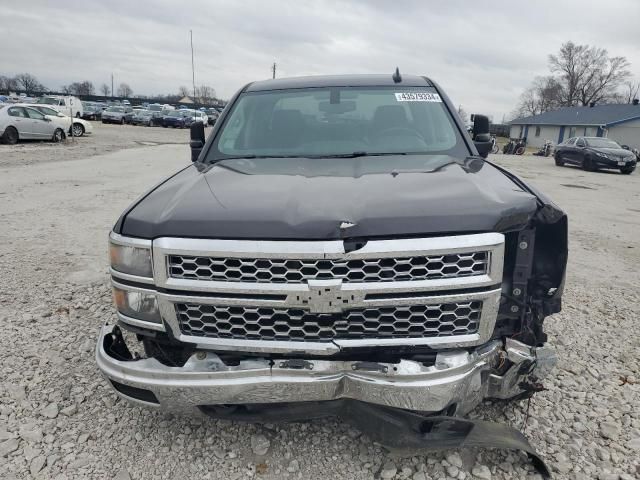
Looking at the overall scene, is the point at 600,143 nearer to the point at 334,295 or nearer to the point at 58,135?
the point at 334,295

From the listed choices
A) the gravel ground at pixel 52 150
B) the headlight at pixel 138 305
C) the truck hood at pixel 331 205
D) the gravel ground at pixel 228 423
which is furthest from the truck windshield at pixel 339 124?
the gravel ground at pixel 52 150

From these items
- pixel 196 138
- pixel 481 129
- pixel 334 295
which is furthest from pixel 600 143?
pixel 334 295

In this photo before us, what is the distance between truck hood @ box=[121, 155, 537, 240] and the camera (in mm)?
1894

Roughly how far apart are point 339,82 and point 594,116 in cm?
4914

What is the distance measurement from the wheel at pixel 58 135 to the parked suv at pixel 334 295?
68.3 ft

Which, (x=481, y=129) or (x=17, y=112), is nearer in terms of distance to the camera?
(x=481, y=129)

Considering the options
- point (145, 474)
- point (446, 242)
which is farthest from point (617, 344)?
point (145, 474)

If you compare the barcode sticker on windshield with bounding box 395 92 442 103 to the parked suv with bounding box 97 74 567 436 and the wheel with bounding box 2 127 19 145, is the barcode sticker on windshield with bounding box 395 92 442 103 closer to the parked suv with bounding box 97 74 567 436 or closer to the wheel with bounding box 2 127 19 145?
the parked suv with bounding box 97 74 567 436

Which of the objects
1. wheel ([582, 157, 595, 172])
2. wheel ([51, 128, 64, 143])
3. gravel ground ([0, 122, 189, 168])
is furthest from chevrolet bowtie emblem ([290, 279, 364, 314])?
wheel ([582, 157, 595, 172])

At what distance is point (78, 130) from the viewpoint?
76.5 feet

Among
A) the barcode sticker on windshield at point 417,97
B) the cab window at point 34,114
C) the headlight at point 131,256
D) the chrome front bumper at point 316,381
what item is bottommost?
the chrome front bumper at point 316,381

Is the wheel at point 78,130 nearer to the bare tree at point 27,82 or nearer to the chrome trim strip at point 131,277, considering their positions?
the chrome trim strip at point 131,277

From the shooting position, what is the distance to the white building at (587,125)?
134 feet

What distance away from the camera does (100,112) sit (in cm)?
4162
